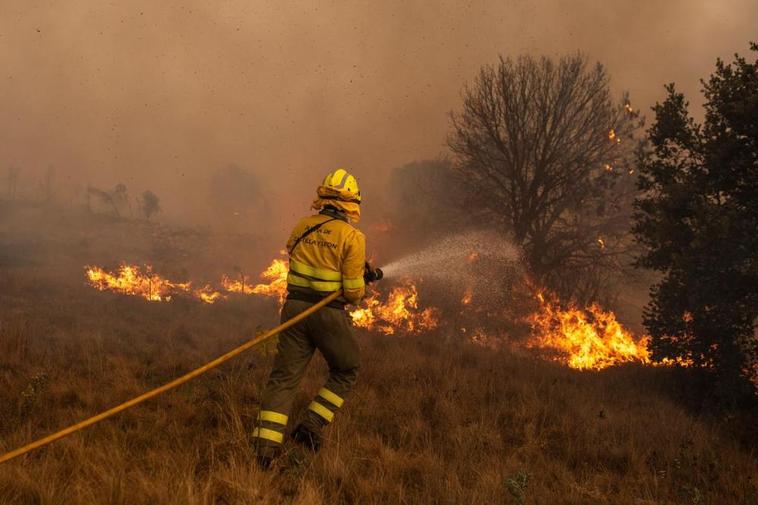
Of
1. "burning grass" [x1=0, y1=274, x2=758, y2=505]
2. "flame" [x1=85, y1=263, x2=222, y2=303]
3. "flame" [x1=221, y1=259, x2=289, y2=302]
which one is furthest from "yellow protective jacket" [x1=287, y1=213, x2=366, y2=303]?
"flame" [x1=221, y1=259, x2=289, y2=302]

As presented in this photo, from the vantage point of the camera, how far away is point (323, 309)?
11.8ft

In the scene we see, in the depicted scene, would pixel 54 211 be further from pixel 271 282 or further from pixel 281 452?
pixel 281 452

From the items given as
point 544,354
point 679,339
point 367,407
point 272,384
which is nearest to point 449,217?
point 544,354

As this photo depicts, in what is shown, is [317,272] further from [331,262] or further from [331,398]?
[331,398]

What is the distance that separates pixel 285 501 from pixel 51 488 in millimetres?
1221

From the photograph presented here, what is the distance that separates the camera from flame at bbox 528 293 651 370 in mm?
13039

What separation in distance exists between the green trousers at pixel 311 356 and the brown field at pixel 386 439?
0.30 metres

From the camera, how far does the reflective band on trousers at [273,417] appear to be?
133 inches

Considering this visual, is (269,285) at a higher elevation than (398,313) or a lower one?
higher

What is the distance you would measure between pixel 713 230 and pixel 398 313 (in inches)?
438

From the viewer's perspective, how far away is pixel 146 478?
106 inches

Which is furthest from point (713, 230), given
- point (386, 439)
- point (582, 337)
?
point (582, 337)

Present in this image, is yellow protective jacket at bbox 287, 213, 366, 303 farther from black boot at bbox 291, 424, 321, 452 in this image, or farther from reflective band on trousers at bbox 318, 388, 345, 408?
black boot at bbox 291, 424, 321, 452

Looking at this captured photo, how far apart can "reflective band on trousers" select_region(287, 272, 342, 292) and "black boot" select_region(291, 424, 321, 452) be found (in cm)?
111
